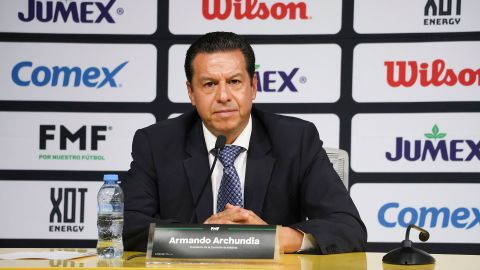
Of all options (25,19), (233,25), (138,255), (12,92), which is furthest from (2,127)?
(138,255)

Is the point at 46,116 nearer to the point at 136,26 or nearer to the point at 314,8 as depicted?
the point at 136,26

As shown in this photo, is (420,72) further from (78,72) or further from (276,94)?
(78,72)

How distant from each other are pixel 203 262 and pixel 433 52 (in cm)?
247

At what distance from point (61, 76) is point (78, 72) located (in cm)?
10

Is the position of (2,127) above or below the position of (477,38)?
below

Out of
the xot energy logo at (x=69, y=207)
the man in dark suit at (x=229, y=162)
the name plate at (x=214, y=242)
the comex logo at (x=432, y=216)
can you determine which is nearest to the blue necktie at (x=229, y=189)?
the man in dark suit at (x=229, y=162)

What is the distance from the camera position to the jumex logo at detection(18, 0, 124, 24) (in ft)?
12.0

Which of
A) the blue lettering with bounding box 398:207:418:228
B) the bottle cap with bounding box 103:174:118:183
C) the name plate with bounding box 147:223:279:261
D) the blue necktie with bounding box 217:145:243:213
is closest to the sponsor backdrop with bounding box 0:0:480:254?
the blue lettering with bounding box 398:207:418:228

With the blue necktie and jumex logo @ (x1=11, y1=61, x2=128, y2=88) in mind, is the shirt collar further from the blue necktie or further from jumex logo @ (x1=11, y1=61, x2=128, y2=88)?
jumex logo @ (x1=11, y1=61, x2=128, y2=88)

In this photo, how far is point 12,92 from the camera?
3.66m

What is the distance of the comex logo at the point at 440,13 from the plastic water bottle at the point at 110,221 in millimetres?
2319

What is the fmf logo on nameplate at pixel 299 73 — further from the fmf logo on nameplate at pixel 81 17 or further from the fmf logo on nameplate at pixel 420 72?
the fmf logo on nameplate at pixel 81 17

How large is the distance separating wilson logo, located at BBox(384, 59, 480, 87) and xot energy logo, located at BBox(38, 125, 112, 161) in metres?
1.64

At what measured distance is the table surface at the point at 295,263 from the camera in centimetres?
141
